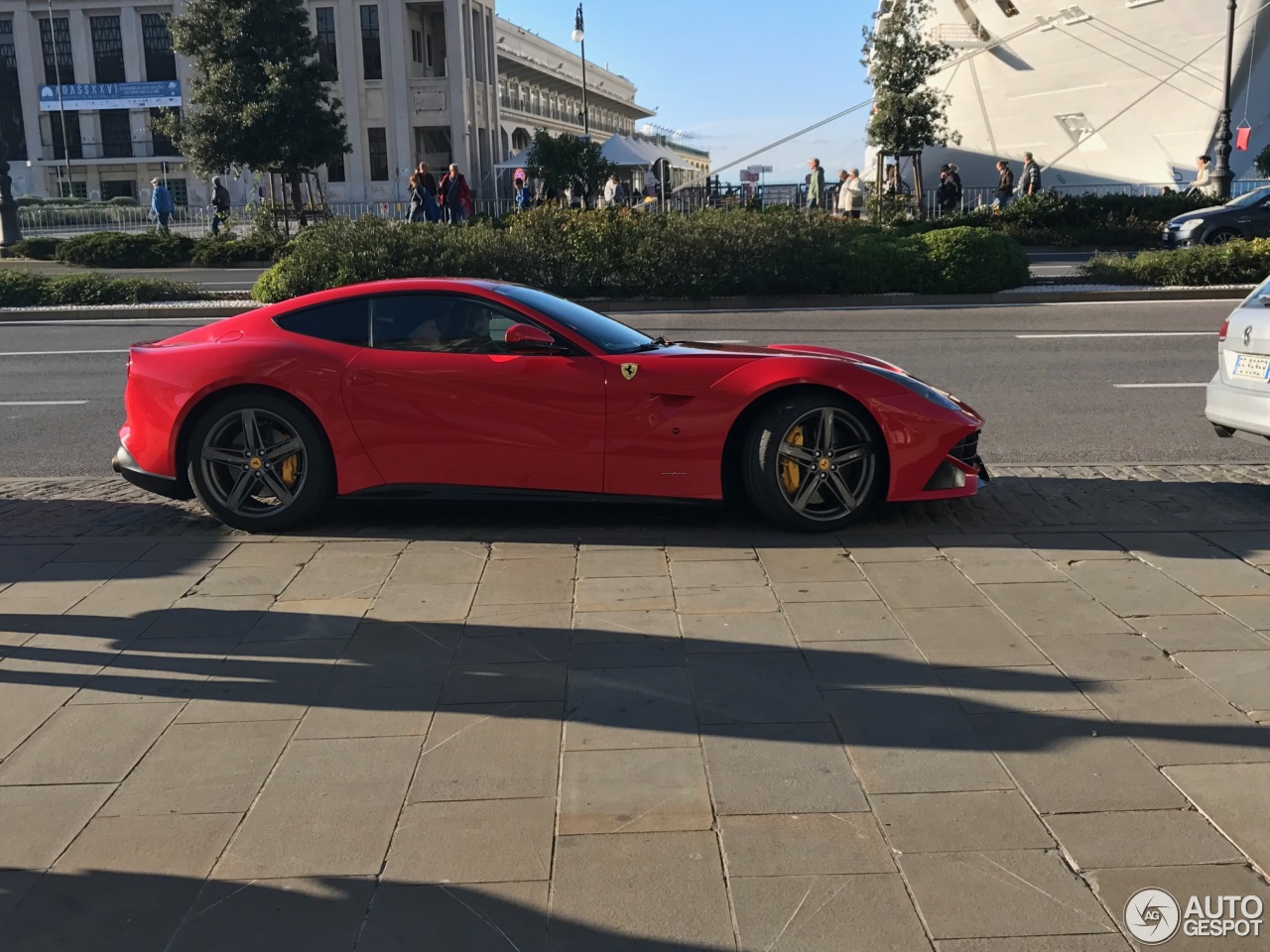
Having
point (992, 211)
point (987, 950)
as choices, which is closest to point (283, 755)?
point (987, 950)

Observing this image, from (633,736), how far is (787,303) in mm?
15604

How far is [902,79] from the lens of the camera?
113ft

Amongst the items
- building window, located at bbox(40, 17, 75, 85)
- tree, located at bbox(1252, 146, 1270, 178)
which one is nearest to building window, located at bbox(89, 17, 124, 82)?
building window, located at bbox(40, 17, 75, 85)

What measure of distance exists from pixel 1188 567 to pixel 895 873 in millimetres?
3176

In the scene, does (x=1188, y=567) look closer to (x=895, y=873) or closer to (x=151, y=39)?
(x=895, y=873)

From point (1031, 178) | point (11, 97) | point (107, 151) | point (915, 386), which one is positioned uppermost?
point (11, 97)

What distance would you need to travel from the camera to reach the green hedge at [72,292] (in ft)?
67.7

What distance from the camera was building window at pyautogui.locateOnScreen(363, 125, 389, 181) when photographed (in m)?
58.8

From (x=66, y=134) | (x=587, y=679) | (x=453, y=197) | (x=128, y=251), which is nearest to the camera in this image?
(x=587, y=679)

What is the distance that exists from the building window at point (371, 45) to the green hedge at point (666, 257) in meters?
42.0

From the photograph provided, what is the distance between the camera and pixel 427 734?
4.09 m

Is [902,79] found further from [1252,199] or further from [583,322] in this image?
[583,322]

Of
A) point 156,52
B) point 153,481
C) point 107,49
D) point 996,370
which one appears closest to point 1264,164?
point 996,370

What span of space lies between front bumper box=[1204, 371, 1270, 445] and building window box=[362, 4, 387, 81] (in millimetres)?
55911
